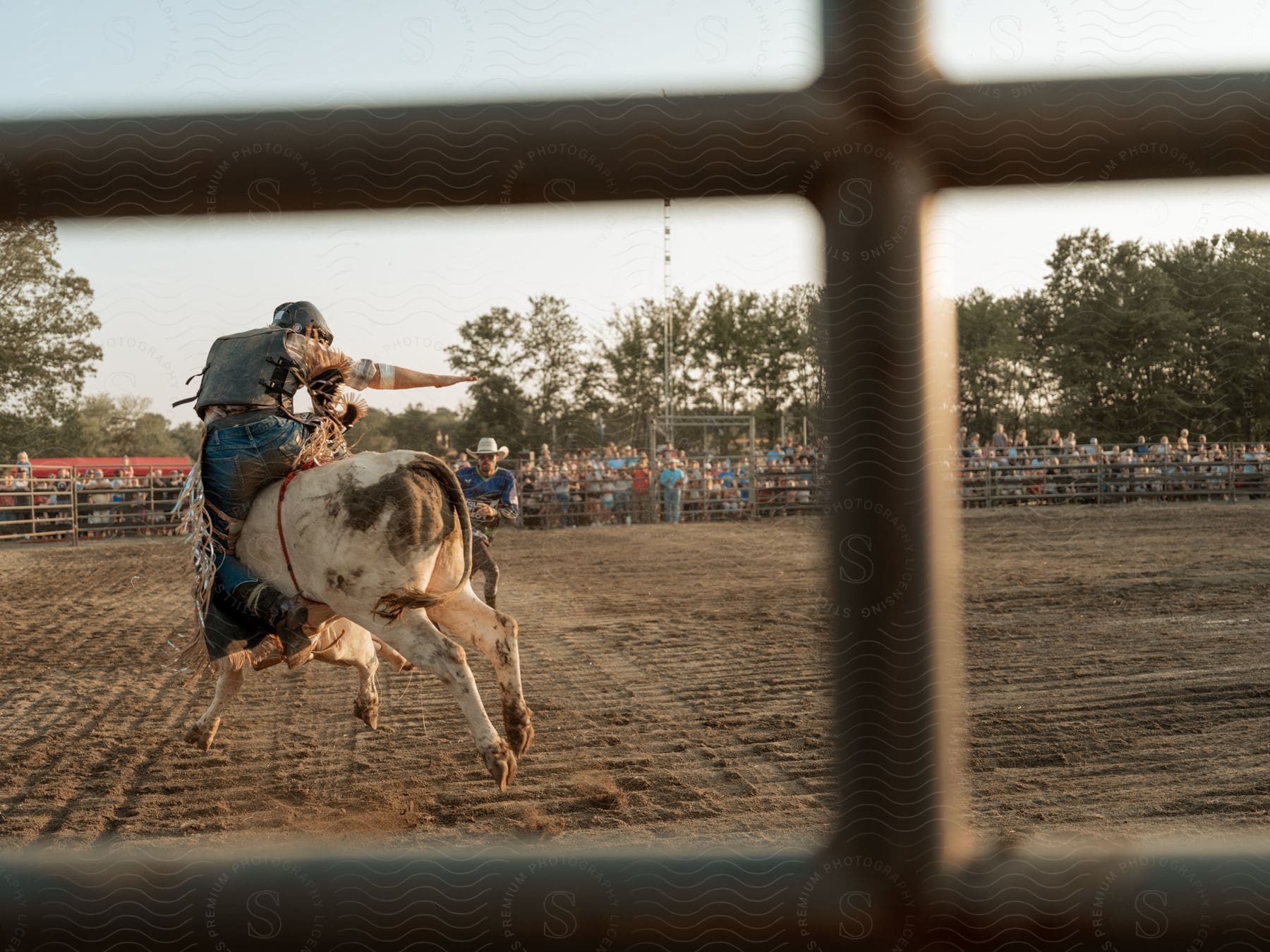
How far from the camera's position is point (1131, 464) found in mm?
2793

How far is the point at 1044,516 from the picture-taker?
17.0 meters

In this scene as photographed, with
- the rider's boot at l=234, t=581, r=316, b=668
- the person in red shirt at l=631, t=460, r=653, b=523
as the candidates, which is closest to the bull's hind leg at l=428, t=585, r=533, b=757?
the rider's boot at l=234, t=581, r=316, b=668

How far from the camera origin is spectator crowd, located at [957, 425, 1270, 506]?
203 centimetres

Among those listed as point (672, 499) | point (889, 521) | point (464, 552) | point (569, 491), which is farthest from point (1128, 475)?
point (672, 499)

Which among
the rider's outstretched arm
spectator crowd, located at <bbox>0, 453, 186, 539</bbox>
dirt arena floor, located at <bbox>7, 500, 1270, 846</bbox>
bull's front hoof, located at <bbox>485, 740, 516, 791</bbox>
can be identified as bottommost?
dirt arena floor, located at <bbox>7, 500, 1270, 846</bbox>

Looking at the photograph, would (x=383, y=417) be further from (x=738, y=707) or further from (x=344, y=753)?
(x=738, y=707)

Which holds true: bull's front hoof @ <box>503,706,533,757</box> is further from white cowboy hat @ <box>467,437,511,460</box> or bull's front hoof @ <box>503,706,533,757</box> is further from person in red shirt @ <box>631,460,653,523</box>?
person in red shirt @ <box>631,460,653,523</box>

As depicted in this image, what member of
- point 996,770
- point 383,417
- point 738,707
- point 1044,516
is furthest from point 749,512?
point 383,417

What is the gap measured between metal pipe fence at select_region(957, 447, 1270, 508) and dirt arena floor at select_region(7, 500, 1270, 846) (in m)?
0.82

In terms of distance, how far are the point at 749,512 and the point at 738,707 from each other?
1363 centimetres

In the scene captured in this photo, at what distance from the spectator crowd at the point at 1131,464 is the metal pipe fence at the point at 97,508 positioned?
16.2 ft

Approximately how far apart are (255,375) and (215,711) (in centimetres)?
235

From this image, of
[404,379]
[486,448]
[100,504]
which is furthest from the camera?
[100,504]

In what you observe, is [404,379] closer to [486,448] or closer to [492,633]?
[486,448]
